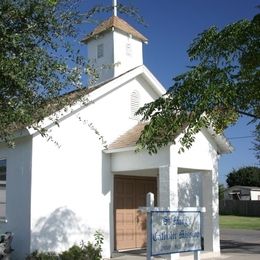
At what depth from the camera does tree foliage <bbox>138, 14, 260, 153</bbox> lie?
9625 mm

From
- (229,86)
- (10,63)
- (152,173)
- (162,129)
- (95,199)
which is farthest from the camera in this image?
(152,173)

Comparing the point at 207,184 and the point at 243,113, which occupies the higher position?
the point at 243,113

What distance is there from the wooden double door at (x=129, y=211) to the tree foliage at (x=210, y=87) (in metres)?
6.26

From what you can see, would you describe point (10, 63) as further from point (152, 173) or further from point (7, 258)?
point (152, 173)

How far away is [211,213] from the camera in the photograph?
52.1ft

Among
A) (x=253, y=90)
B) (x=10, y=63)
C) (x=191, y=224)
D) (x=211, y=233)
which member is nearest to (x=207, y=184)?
(x=211, y=233)

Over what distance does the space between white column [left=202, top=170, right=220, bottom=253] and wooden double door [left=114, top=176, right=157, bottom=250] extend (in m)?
2.27

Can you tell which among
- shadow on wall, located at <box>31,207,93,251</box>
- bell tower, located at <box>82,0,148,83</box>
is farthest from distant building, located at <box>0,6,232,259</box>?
bell tower, located at <box>82,0,148,83</box>

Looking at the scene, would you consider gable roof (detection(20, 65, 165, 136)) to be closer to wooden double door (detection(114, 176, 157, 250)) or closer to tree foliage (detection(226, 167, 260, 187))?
wooden double door (detection(114, 176, 157, 250))

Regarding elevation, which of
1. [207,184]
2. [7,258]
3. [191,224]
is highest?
[207,184]

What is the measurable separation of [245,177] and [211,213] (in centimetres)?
5720

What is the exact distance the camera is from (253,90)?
416 inches

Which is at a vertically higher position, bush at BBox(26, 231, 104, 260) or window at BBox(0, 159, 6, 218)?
window at BBox(0, 159, 6, 218)

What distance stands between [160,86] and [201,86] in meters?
8.53
